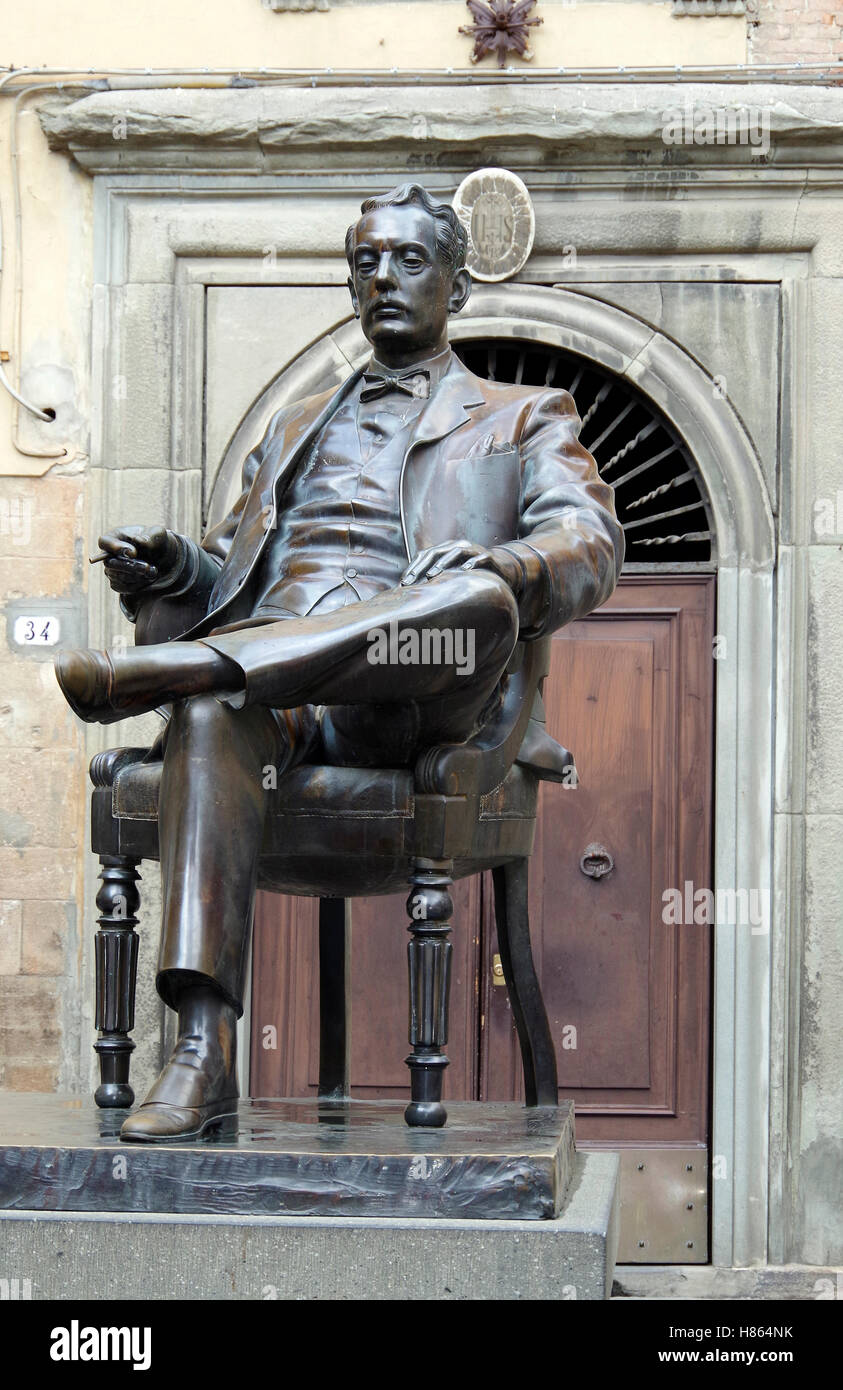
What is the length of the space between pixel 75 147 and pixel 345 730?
4.17m

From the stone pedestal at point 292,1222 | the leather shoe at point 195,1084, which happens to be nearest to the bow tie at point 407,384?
the leather shoe at point 195,1084

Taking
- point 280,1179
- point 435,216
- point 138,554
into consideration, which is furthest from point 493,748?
point 435,216

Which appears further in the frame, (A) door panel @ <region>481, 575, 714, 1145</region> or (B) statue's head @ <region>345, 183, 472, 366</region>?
(A) door panel @ <region>481, 575, 714, 1145</region>

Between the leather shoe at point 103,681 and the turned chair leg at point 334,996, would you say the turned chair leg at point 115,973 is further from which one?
the turned chair leg at point 334,996

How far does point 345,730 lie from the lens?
3340 millimetres

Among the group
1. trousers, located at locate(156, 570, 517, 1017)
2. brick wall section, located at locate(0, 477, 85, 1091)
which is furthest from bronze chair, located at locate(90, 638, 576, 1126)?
brick wall section, located at locate(0, 477, 85, 1091)

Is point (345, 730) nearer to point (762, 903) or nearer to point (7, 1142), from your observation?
point (7, 1142)

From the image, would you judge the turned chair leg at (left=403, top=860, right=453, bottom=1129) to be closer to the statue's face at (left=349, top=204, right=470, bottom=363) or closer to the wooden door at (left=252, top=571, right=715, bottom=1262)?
the statue's face at (left=349, top=204, right=470, bottom=363)

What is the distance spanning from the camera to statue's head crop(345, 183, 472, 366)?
142 inches

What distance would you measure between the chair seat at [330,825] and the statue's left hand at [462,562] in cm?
37

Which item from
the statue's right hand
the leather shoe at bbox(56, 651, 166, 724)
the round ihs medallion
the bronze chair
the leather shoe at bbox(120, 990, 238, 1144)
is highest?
the round ihs medallion

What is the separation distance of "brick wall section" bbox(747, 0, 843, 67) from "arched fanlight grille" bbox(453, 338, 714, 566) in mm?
1276

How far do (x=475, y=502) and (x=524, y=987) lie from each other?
3.31ft

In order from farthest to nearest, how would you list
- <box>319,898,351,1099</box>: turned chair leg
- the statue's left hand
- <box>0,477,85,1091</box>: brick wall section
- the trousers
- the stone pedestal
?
<box>0,477,85,1091</box>: brick wall section, <box>319,898,351,1099</box>: turned chair leg, the statue's left hand, the trousers, the stone pedestal
